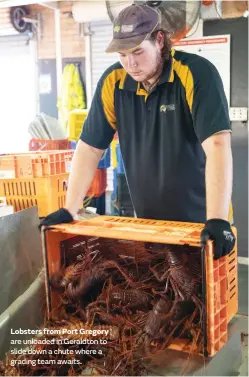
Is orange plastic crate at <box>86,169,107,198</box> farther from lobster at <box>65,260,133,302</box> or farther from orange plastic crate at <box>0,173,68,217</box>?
lobster at <box>65,260,133,302</box>

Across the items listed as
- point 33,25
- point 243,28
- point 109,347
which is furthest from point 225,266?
point 33,25

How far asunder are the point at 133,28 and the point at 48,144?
9.19 feet

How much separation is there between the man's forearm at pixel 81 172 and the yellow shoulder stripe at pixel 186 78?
56cm

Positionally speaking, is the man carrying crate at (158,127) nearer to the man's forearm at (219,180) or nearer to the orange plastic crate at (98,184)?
the man's forearm at (219,180)

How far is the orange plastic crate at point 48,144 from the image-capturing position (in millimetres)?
4723

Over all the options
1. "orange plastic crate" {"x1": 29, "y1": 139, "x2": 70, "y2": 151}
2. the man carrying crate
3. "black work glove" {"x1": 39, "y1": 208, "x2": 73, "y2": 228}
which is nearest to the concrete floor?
the man carrying crate

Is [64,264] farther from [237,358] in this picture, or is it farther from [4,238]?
[237,358]

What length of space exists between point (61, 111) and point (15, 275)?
537 centimetres

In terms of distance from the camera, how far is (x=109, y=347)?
5.65 feet

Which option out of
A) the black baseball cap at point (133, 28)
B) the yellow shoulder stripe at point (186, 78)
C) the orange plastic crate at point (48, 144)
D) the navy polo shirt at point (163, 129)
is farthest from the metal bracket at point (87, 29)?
the yellow shoulder stripe at point (186, 78)

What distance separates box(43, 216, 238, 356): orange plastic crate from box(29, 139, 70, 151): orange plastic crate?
111 inches

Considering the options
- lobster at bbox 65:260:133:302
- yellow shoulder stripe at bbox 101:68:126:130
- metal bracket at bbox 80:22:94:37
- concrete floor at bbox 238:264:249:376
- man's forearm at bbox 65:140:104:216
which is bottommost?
concrete floor at bbox 238:264:249:376

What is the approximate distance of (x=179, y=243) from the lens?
157cm

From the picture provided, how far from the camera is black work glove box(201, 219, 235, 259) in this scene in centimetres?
155
